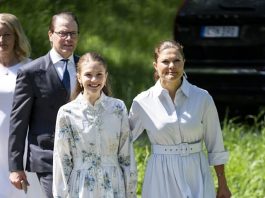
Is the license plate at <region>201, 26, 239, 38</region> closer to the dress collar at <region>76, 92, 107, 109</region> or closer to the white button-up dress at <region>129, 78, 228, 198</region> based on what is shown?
the white button-up dress at <region>129, 78, 228, 198</region>

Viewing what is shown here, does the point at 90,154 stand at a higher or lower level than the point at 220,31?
lower

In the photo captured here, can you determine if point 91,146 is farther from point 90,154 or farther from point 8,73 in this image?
point 8,73

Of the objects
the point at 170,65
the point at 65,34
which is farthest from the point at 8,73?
the point at 170,65

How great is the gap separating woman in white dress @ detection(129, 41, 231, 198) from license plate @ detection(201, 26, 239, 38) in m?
4.55

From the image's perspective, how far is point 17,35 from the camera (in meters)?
6.30

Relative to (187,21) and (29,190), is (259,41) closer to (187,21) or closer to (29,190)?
(187,21)

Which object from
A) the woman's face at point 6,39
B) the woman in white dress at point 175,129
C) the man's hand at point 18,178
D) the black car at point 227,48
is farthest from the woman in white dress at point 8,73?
the black car at point 227,48

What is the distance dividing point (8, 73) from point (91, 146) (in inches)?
49.8

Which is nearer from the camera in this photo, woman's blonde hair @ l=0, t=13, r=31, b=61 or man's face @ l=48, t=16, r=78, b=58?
man's face @ l=48, t=16, r=78, b=58

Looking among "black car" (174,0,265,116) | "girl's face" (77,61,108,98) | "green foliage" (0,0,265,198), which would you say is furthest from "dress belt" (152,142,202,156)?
"black car" (174,0,265,116)

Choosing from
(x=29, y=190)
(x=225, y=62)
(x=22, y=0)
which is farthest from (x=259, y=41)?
(x=29, y=190)

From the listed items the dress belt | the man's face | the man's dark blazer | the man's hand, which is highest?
the man's face

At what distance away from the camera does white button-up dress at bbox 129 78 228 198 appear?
17.8 feet

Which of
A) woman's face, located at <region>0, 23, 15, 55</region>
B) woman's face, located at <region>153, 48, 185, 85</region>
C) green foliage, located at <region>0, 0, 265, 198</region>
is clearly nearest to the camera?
woman's face, located at <region>153, 48, 185, 85</region>
